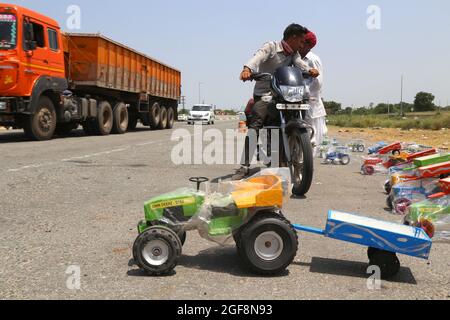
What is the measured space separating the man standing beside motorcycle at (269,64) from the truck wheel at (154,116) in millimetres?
17949

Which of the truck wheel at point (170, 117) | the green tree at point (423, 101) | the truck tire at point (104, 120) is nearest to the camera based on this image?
the truck tire at point (104, 120)

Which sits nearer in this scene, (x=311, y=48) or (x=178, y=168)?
(x=311, y=48)

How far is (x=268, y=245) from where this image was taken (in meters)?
3.00

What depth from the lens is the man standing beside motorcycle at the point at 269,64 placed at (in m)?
5.96

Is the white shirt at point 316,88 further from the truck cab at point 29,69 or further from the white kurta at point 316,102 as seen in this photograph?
the truck cab at point 29,69

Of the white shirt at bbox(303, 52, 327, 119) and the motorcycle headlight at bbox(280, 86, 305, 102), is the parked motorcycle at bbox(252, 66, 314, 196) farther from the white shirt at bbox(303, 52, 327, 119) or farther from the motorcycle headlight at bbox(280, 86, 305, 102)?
the white shirt at bbox(303, 52, 327, 119)

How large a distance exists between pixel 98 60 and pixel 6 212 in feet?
41.5

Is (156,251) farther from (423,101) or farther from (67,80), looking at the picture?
(423,101)

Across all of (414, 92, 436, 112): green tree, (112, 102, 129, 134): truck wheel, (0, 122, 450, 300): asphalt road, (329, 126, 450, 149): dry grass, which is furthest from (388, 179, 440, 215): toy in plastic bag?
(414, 92, 436, 112): green tree

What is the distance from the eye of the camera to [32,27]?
12398 mm

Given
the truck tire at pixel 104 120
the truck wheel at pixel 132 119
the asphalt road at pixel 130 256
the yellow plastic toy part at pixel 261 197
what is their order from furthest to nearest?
the truck wheel at pixel 132 119
the truck tire at pixel 104 120
the yellow plastic toy part at pixel 261 197
the asphalt road at pixel 130 256

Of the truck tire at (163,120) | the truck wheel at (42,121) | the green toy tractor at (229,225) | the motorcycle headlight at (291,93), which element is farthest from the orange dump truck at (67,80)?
the green toy tractor at (229,225)
